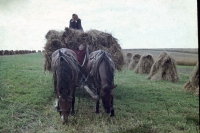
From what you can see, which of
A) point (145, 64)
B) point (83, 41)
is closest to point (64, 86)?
point (83, 41)

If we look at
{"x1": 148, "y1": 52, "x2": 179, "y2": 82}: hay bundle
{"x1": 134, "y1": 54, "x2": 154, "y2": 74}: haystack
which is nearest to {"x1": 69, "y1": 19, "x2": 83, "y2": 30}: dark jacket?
{"x1": 148, "y1": 52, "x2": 179, "y2": 82}: hay bundle

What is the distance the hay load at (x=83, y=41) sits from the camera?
6383 mm

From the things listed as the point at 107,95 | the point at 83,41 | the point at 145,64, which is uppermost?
the point at 83,41

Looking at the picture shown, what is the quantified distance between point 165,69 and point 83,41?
5.06m

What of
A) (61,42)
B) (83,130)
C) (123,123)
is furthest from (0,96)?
(123,123)

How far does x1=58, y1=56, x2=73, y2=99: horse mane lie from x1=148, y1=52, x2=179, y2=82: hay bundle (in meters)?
6.39

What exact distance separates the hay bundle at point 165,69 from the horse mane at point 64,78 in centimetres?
639

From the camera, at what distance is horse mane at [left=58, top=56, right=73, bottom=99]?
4.16m

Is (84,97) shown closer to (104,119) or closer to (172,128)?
(104,119)

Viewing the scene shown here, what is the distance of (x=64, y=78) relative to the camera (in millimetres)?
4266

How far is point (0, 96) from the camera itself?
5582mm

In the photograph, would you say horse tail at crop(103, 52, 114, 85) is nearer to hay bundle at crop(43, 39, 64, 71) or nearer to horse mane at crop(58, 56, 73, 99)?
horse mane at crop(58, 56, 73, 99)

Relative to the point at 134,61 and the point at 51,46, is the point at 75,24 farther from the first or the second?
the point at 134,61

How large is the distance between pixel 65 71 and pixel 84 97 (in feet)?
6.55
